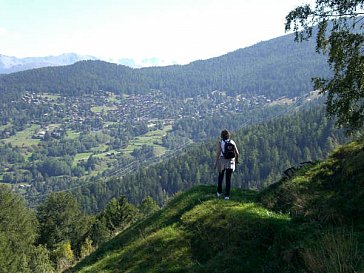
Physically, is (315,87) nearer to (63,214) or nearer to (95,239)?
(95,239)

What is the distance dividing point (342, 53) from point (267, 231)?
31.0 feet

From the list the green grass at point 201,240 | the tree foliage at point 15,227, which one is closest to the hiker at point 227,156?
the green grass at point 201,240

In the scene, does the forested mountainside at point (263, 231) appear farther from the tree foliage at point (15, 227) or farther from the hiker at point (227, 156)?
the tree foliage at point (15, 227)

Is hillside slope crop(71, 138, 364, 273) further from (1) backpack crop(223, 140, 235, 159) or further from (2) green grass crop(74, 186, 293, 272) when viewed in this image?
(1) backpack crop(223, 140, 235, 159)

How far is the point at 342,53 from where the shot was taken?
15969 mm

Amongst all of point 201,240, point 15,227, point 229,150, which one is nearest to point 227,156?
point 229,150

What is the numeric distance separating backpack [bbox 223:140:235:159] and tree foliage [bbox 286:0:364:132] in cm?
511

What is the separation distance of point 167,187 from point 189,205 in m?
178

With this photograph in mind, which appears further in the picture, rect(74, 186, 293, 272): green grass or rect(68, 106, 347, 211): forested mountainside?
rect(68, 106, 347, 211): forested mountainside

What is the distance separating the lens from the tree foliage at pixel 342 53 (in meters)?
15.5

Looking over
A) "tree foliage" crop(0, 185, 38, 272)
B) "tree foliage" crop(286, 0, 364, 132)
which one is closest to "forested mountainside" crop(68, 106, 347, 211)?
"tree foliage" crop(0, 185, 38, 272)

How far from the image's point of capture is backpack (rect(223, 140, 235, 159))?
16.0 meters

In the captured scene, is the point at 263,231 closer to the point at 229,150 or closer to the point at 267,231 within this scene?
the point at 267,231

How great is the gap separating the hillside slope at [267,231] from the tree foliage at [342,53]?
5.68ft
